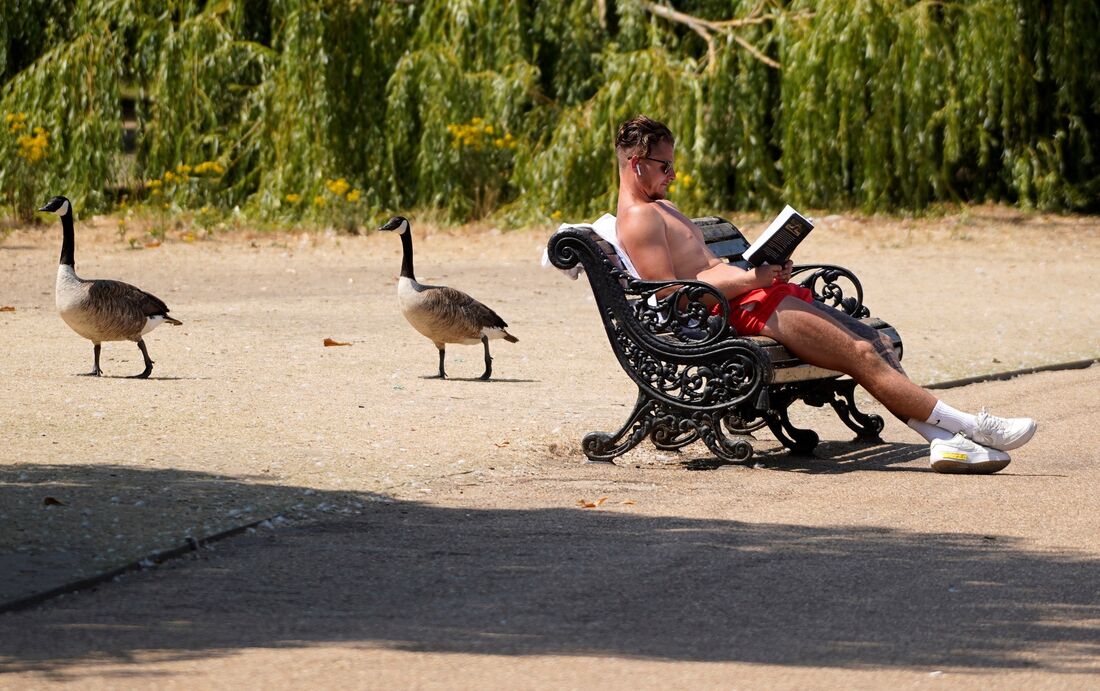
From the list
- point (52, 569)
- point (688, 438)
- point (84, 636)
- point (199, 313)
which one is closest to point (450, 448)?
point (688, 438)

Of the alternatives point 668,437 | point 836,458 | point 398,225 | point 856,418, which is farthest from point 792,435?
point 398,225

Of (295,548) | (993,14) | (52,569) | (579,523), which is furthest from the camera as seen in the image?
(993,14)

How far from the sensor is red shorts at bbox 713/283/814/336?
7551mm

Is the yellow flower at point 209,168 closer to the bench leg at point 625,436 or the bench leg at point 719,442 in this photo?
the bench leg at point 625,436

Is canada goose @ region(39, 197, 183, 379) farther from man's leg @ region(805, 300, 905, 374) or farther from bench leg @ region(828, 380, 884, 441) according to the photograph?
man's leg @ region(805, 300, 905, 374)

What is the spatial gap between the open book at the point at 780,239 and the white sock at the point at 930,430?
3.04ft

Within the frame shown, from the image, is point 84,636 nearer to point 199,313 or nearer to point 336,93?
point 199,313

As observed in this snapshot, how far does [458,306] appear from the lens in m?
10.2

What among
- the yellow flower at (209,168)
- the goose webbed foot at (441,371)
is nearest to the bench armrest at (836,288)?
the goose webbed foot at (441,371)

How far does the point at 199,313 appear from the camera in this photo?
44.8ft

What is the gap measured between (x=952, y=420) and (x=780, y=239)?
3.61 ft

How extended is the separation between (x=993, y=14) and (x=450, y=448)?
13750 millimetres

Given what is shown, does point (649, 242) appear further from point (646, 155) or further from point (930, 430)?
point (930, 430)

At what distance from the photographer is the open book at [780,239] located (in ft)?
23.6
